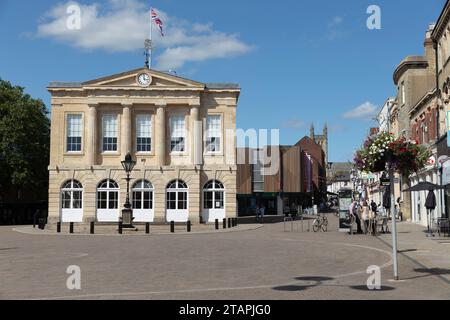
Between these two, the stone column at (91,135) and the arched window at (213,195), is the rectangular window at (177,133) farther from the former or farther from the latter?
the stone column at (91,135)

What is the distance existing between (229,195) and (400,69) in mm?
17400

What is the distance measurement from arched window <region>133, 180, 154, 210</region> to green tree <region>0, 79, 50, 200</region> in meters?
13.1

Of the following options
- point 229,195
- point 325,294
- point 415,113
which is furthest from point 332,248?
point 229,195

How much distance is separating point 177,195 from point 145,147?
5.06m

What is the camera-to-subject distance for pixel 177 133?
150ft

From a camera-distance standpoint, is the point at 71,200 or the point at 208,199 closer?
the point at 71,200

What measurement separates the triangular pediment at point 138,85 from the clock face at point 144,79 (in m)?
0.26

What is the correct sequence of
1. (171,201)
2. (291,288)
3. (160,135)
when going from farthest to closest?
(160,135) < (171,201) < (291,288)

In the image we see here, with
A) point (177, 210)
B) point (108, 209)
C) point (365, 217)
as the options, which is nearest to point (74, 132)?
point (108, 209)

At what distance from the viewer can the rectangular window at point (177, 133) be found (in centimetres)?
4562

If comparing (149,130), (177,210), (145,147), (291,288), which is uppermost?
(149,130)

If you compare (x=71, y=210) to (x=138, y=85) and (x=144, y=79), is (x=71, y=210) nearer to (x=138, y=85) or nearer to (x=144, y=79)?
(x=138, y=85)

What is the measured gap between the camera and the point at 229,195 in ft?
147

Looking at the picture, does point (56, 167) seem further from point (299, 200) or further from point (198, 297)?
point (299, 200)
